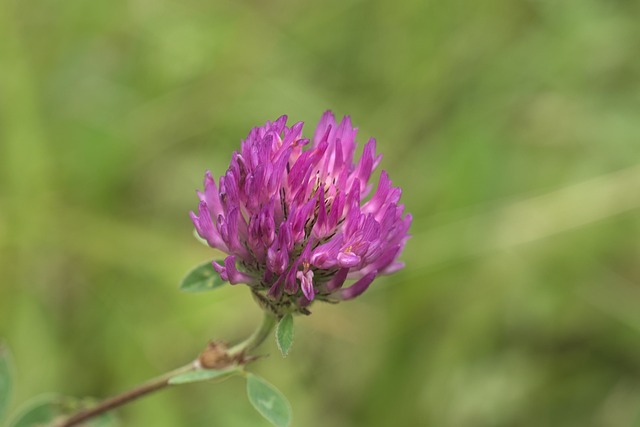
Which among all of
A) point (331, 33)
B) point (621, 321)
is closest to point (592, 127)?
point (621, 321)

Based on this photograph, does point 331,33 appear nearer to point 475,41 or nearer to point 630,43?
point 475,41

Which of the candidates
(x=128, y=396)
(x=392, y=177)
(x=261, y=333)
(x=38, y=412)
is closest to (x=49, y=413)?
(x=38, y=412)

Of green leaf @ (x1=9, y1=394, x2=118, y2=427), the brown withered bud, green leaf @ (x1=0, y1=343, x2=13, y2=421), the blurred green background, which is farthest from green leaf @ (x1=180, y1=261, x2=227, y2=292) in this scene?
the blurred green background

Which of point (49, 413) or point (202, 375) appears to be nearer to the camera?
point (202, 375)

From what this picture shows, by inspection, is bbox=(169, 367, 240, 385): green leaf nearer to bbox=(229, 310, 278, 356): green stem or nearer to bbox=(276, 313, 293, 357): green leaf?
bbox=(229, 310, 278, 356): green stem

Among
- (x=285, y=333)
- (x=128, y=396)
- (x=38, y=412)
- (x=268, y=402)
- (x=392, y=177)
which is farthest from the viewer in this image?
(x=392, y=177)

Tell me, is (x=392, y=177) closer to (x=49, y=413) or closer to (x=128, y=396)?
(x=49, y=413)

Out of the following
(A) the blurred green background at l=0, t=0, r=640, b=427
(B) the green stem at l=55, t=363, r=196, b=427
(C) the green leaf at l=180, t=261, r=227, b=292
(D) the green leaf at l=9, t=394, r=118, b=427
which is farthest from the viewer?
(A) the blurred green background at l=0, t=0, r=640, b=427
